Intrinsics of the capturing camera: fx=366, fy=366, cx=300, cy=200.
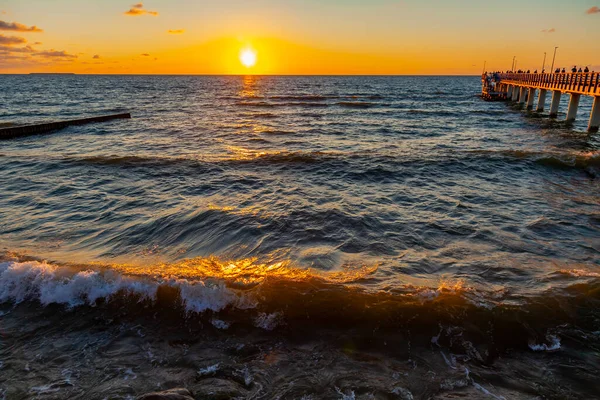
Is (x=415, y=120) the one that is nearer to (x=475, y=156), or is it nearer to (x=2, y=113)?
(x=475, y=156)

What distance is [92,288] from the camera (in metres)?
7.64

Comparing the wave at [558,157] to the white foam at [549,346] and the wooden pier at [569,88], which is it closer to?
the wooden pier at [569,88]

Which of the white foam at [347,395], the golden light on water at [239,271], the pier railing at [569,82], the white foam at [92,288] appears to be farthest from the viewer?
the pier railing at [569,82]

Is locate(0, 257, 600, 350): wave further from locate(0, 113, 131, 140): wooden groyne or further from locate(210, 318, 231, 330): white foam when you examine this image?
locate(0, 113, 131, 140): wooden groyne

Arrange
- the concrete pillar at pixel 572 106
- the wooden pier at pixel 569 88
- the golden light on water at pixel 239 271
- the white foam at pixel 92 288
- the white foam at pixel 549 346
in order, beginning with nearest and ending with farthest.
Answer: the white foam at pixel 549 346
the white foam at pixel 92 288
the golden light on water at pixel 239 271
the wooden pier at pixel 569 88
the concrete pillar at pixel 572 106

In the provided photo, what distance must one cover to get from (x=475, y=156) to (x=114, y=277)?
20250 mm

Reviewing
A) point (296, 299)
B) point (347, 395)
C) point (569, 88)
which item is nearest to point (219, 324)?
point (296, 299)

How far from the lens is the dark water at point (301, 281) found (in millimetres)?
5617

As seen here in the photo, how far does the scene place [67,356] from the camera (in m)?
5.95

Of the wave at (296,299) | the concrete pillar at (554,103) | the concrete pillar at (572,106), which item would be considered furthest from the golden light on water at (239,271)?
the concrete pillar at (554,103)

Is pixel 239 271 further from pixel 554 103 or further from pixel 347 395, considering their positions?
pixel 554 103

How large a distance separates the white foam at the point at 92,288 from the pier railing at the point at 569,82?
3216 centimetres

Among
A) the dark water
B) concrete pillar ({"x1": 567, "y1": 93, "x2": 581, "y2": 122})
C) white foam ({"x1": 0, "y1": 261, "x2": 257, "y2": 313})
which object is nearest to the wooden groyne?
the dark water

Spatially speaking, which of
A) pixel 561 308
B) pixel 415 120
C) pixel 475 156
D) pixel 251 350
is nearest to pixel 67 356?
→ pixel 251 350
